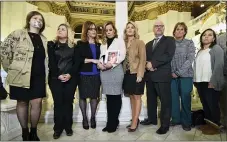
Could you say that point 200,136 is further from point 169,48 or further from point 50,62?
point 50,62

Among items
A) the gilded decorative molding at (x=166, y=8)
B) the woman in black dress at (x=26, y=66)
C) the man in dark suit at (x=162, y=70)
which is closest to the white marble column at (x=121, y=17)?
the man in dark suit at (x=162, y=70)

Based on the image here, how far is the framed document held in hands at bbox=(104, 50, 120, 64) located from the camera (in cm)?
229

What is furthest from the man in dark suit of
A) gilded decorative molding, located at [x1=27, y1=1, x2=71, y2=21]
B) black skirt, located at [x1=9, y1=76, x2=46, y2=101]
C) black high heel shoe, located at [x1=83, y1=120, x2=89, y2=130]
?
gilded decorative molding, located at [x1=27, y1=1, x2=71, y2=21]

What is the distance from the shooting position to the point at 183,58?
250cm

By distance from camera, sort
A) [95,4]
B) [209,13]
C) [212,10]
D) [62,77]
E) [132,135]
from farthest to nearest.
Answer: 1. [95,4]
2. [209,13]
3. [212,10]
4. [132,135]
5. [62,77]

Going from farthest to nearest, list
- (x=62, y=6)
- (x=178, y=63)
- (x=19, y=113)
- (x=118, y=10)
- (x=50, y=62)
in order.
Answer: (x=62, y=6)
(x=118, y=10)
(x=178, y=63)
(x=50, y=62)
(x=19, y=113)

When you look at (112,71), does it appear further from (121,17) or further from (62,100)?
(121,17)

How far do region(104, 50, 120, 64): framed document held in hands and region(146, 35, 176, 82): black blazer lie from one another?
411 millimetres

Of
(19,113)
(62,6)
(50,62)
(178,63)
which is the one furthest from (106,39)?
(62,6)

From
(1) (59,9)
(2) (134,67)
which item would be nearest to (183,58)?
(2) (134,67)

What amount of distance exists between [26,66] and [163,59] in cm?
142

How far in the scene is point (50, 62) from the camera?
7.02ft

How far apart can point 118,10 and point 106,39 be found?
2.27 ft

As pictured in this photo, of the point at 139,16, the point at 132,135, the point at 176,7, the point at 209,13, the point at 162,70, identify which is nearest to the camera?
the point at 132,135
